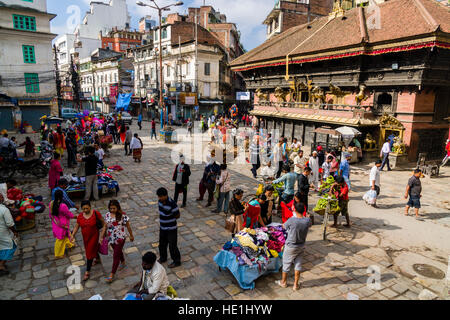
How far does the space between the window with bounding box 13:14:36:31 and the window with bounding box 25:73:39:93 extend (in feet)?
14.4

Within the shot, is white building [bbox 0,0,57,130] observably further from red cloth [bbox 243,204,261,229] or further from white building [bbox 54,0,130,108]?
white building [bbox 54,0,130,108]

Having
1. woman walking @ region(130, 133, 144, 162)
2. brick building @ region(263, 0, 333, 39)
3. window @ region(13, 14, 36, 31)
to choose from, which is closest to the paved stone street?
woman walking @ region(130, 133, 144, 162)

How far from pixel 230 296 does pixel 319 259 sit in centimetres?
256

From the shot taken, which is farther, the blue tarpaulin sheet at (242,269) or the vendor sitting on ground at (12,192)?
the vendor sitting on ground at (12,192)

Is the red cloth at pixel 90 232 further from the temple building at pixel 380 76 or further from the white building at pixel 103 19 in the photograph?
the white building at pixel 103 19

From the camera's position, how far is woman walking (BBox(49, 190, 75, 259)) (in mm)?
6359

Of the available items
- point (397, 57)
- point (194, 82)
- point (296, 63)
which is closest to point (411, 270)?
point (397, 57)

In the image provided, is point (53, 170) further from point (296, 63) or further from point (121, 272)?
point (296, 63)

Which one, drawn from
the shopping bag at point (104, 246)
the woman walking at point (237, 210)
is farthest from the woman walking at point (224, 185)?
the shopping bag at point (104, 246)

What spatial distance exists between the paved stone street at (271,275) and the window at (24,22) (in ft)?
83.0

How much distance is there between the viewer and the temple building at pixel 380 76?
1619 centimetres

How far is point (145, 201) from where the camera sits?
10344mm

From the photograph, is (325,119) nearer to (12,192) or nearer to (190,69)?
(12,192)
